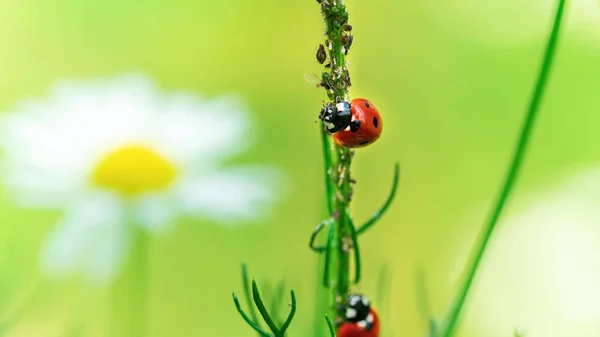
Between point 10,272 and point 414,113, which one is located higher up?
point 414,113

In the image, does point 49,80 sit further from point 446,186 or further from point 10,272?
point 446,186

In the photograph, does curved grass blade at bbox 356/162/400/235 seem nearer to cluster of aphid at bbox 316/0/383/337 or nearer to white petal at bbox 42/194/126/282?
cluster of aphid at bbox 316/0/383/337

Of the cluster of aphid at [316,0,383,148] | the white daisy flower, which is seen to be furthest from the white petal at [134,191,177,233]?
the cluster of aphid at [316,0,383,148]

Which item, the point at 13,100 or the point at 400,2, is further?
the point at 400,2

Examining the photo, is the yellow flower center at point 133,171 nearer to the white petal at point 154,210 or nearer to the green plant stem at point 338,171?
the white petal at point 154,210

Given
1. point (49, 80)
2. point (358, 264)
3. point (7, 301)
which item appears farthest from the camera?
point (49, 80)

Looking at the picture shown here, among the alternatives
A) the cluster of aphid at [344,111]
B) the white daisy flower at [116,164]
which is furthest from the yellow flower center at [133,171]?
the cluster of aphid at [344,111]

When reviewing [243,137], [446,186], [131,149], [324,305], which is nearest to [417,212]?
[446,186]

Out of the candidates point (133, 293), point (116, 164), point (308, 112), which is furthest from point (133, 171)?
point (308, 112)
